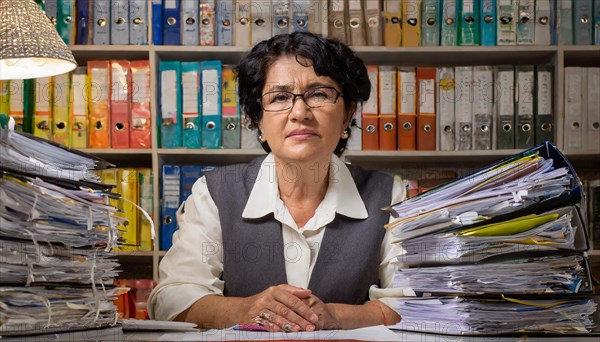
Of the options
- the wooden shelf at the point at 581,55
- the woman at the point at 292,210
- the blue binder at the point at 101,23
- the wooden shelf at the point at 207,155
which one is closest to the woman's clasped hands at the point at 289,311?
the woman at the point at 292,210

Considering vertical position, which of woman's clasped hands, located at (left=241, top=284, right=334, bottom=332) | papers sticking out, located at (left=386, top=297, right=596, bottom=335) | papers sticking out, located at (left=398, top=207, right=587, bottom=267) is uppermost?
papers sticking out, located at (left=398, top=207, right=587, bottom=267)

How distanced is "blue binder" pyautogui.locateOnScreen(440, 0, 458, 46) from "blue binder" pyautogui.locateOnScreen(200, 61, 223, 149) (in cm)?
88

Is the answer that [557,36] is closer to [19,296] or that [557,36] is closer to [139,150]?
[139,150]

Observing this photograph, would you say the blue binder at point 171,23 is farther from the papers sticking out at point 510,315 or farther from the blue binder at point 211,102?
the papers sticking out at point 510,315

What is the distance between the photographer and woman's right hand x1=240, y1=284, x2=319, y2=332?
131 centimetres

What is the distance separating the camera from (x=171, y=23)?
280cm

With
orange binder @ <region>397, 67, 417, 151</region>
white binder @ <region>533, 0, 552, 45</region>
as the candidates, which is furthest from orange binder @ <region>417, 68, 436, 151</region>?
white binder @ <region>533, 0, 552, 45</region>

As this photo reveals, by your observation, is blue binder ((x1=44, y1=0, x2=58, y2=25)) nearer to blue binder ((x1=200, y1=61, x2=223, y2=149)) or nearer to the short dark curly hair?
blue binder ((x1=200, y1=61, x2=223, y2=149))

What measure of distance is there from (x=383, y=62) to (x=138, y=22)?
100 centimetres

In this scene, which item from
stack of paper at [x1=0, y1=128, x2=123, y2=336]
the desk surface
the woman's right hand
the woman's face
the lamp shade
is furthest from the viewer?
the lamp shade

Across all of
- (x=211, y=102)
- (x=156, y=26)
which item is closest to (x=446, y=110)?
(x=211, y=102)

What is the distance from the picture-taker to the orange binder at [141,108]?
2.77 meters

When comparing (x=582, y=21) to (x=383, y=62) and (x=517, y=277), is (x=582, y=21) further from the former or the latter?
(x=517, y=277)

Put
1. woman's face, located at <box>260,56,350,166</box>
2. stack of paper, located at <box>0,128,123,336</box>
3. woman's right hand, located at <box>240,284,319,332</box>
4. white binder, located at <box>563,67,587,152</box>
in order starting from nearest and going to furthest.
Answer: stack of paper, located at <box>0,128,123,336</box>, woman's right hand, located at <box>240,284,319,332</box>, woman's face, located at <box>260,56,350,166</box>, white binder, located at <box>563,67,587,152</box>
